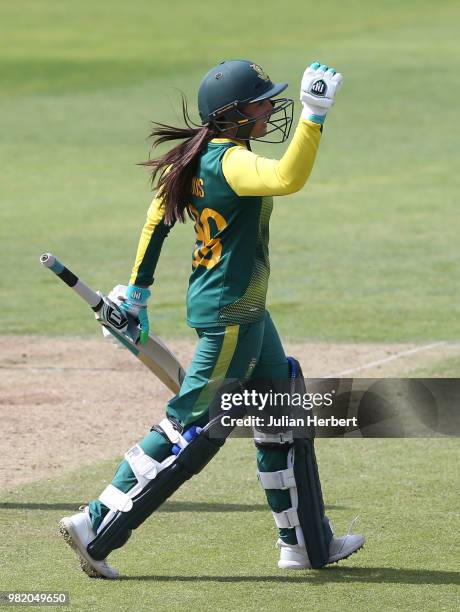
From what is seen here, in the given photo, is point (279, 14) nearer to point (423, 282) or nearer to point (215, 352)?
point (423, 282)

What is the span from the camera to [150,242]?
6070 mm

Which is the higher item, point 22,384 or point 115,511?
point 115,511

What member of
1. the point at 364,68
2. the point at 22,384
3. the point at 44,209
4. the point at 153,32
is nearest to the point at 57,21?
the point at 153,32

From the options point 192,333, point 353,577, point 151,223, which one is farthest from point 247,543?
point 192,333

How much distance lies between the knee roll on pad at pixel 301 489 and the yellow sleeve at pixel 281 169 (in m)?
0.98

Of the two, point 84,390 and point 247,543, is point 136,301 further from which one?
point 84,390

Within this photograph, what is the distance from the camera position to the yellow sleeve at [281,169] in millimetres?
5328

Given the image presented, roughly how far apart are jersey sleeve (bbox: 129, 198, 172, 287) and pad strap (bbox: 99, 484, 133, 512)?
1014mm

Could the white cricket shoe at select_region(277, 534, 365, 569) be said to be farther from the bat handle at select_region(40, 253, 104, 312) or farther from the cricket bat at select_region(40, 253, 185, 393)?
the bat handle at select_region(40, 253, 104, 312)

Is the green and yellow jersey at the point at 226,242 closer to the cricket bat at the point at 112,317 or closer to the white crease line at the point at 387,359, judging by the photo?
the cricket bat at the point at 112,317

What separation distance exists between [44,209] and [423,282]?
7.05m

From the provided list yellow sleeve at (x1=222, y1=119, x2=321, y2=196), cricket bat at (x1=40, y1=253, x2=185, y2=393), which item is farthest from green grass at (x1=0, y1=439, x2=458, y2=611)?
yellow sleeve at (x1=222, y1=119, x2=321, y2=196)

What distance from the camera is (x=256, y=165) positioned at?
549 cm

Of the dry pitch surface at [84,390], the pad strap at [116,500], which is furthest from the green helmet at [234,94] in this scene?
the dry pitch surface at [84,390]
